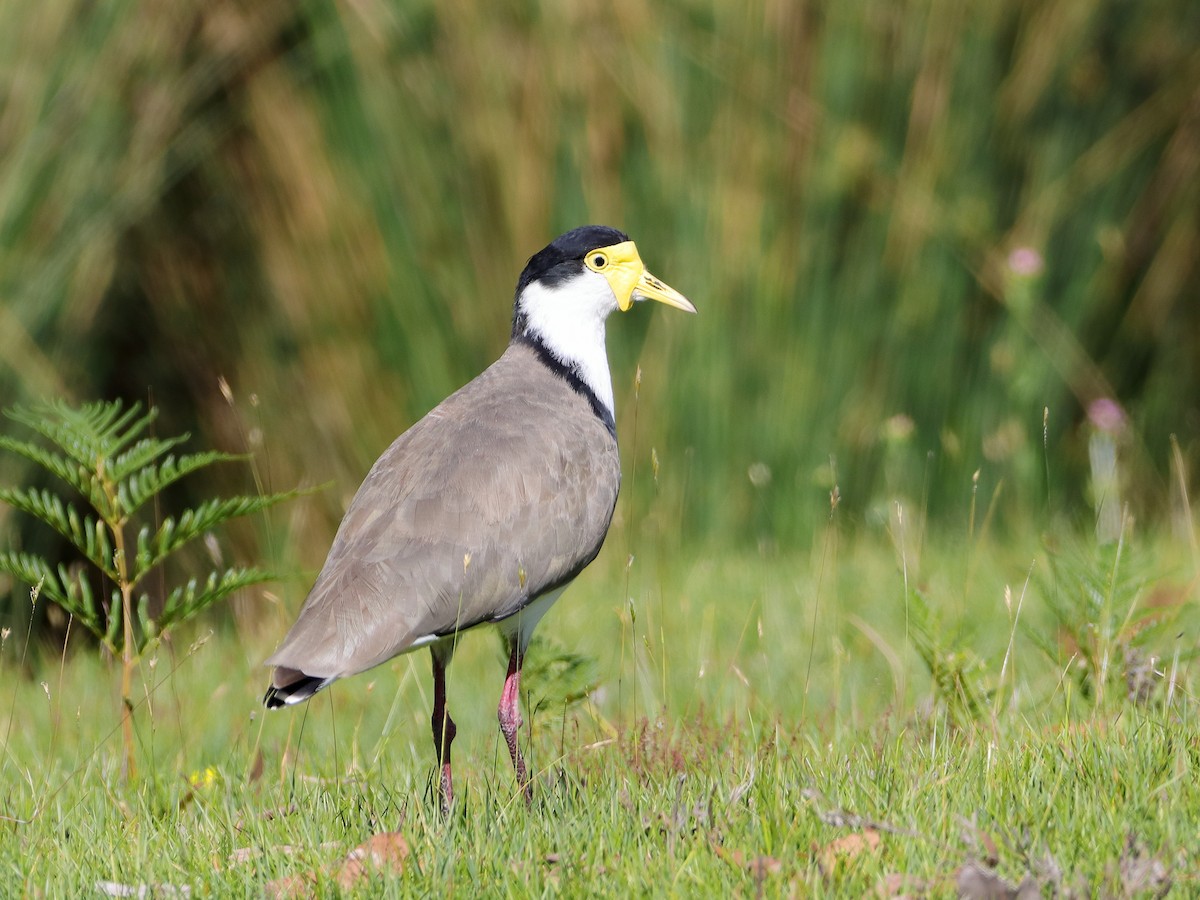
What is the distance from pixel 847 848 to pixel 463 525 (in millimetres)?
1393

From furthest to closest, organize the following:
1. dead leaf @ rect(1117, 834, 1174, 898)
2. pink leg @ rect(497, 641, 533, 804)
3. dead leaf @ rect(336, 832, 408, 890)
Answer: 1. pink leg @ rect(497, 641, 533, 804)
2. dead leaf @ rect(336, 832, 408, 890)
3. dead leaf @ rect(1117, 834, 1174, 898)

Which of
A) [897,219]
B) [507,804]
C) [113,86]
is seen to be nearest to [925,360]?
[897,219]

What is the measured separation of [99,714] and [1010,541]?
3.61 metres

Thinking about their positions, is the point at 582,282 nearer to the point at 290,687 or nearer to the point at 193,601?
the point at 193,601

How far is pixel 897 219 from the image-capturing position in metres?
6.42

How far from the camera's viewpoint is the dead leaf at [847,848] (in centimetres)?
261

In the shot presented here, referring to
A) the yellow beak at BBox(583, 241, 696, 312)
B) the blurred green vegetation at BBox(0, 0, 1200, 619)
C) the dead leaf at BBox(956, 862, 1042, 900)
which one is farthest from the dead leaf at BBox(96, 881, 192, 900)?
the blurred green vegetation at BBox(0, 0, 1200, 619)

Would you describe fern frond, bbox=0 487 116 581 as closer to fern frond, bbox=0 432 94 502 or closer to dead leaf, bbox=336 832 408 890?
fern frond, bbox=0 432 94 502

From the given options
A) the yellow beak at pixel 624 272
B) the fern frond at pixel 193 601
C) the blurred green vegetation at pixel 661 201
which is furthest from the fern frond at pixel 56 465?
the blurred green vegetation at pixel 661 201

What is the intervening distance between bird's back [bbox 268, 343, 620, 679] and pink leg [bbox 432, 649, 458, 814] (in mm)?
236

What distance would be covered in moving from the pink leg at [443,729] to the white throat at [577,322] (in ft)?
3.16

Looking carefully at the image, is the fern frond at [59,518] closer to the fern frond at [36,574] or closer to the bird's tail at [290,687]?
the fern frond at [36,574]

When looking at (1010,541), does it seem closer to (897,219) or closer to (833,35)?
(897,219)

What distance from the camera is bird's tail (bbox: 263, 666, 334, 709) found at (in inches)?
129
